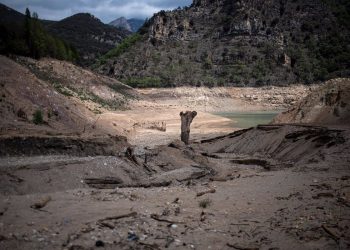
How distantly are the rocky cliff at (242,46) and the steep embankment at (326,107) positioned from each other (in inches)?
2194

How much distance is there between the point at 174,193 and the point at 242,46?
8694 cm

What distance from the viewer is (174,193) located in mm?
9758

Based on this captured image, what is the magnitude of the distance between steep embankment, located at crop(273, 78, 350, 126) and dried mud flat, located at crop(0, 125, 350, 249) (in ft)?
15.2

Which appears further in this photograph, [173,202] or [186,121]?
[186,121]

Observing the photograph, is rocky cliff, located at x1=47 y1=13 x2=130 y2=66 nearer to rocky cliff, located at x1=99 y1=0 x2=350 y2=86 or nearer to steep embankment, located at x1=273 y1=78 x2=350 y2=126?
rocky cliff, located at x1=99 y1=0 x2=350 y2=86

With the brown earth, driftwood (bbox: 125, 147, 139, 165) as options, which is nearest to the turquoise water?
the brown earth

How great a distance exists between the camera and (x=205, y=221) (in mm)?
7582

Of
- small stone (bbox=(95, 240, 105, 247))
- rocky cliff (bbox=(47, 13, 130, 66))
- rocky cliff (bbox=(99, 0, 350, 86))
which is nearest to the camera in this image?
small stone (bbox=(95, 240, 105, 247))

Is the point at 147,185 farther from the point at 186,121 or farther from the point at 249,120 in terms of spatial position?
the point at 249,120

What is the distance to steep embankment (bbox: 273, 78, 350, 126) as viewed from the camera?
61.1 feet

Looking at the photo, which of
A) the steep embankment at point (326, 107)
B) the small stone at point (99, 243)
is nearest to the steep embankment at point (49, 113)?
the small stone at point (99, 243)

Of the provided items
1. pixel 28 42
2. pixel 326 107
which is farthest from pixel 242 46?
pixel 326 107

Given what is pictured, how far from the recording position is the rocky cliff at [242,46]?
Answer: 82.9 meters

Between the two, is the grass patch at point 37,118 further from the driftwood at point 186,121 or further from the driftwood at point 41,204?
the driftwood at point 41,204
